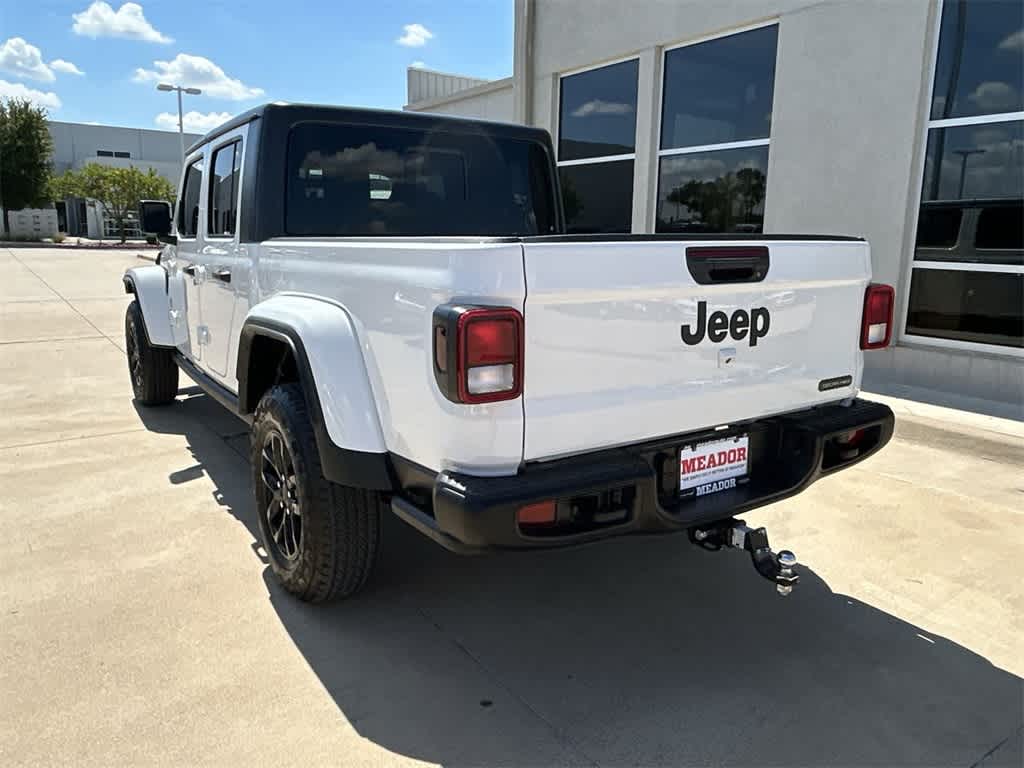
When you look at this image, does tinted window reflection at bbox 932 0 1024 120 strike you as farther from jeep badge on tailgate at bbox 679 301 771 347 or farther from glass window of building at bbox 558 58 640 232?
jeep badge on tailgate at bbox 679 301 771 347

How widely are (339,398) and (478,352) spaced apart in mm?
733

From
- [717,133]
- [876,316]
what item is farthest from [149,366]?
[717,133]

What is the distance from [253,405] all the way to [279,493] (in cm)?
56

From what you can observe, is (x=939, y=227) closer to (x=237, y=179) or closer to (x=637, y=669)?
(x=637, y=669)

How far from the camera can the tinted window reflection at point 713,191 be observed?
28.2ft

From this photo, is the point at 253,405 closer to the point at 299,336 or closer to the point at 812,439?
the point at 299,336

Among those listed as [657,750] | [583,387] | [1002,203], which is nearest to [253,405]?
[583,387]

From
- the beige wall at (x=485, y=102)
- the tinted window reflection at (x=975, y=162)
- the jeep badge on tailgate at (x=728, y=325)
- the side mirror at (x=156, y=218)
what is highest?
the beige wall at (x=485, y=102)

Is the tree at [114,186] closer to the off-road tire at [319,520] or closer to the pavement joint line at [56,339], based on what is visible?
the pavement joint line at [56,339]

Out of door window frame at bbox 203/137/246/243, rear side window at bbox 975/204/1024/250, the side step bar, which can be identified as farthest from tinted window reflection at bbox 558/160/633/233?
the side step bar

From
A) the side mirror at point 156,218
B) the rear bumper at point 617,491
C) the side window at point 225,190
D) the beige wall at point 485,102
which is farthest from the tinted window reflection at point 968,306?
the beige wall at point 485,102

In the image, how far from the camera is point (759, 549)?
110 inches

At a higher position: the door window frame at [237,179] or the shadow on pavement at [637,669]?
the door window frame at [237,179]

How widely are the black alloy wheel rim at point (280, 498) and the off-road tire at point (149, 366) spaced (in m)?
3.09
